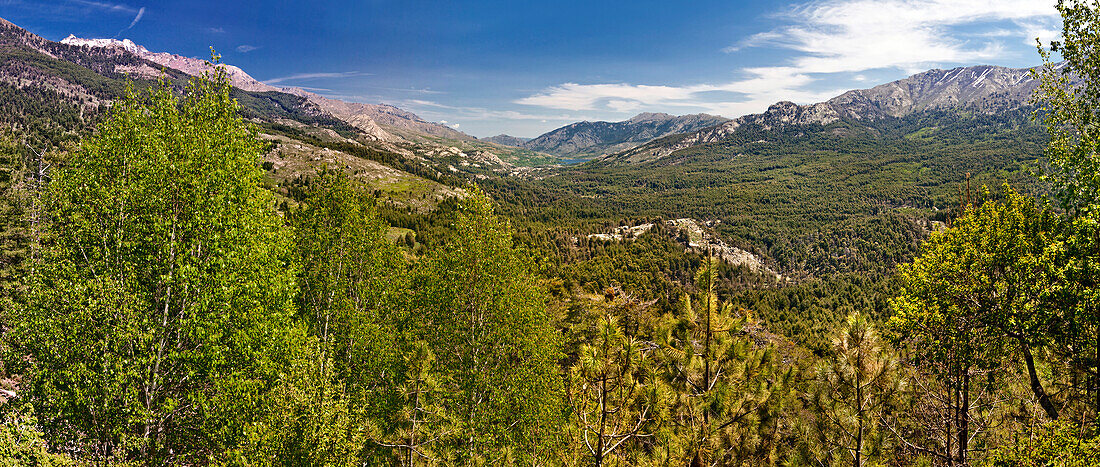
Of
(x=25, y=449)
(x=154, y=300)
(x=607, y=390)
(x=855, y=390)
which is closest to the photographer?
(x=25, y=449)

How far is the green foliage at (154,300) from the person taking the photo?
14.1m

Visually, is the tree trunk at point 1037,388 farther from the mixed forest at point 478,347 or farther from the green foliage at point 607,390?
the green foliage at point 607,390

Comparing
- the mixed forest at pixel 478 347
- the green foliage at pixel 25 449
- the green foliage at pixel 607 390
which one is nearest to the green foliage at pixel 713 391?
the mixed forest at pixel 478 347

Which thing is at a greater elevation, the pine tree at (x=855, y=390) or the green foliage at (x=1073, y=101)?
the green foliage at (x=1073, y=101)

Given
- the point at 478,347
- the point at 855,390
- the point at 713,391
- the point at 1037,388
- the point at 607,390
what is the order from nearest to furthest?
the point at 607,390 < the point at 855,390 < the point at 1037,388 < the point at 713,391 < the point at 478,347

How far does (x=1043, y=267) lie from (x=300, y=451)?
26.5 meters

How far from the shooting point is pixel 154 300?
51.8ft

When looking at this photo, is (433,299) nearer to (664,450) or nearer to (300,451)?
(300,451)

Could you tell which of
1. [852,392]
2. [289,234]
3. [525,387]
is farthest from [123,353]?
[852,392]

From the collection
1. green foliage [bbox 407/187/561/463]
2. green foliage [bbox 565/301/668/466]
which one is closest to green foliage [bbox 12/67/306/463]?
green foliage [bbox 407/187/561/463]

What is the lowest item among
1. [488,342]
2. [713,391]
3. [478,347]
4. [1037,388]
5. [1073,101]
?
[713,391]

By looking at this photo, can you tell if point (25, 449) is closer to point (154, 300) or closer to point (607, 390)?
point (154, 300)

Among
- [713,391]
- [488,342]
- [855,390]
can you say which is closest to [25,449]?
[488,342]

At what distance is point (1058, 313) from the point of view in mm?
14734
